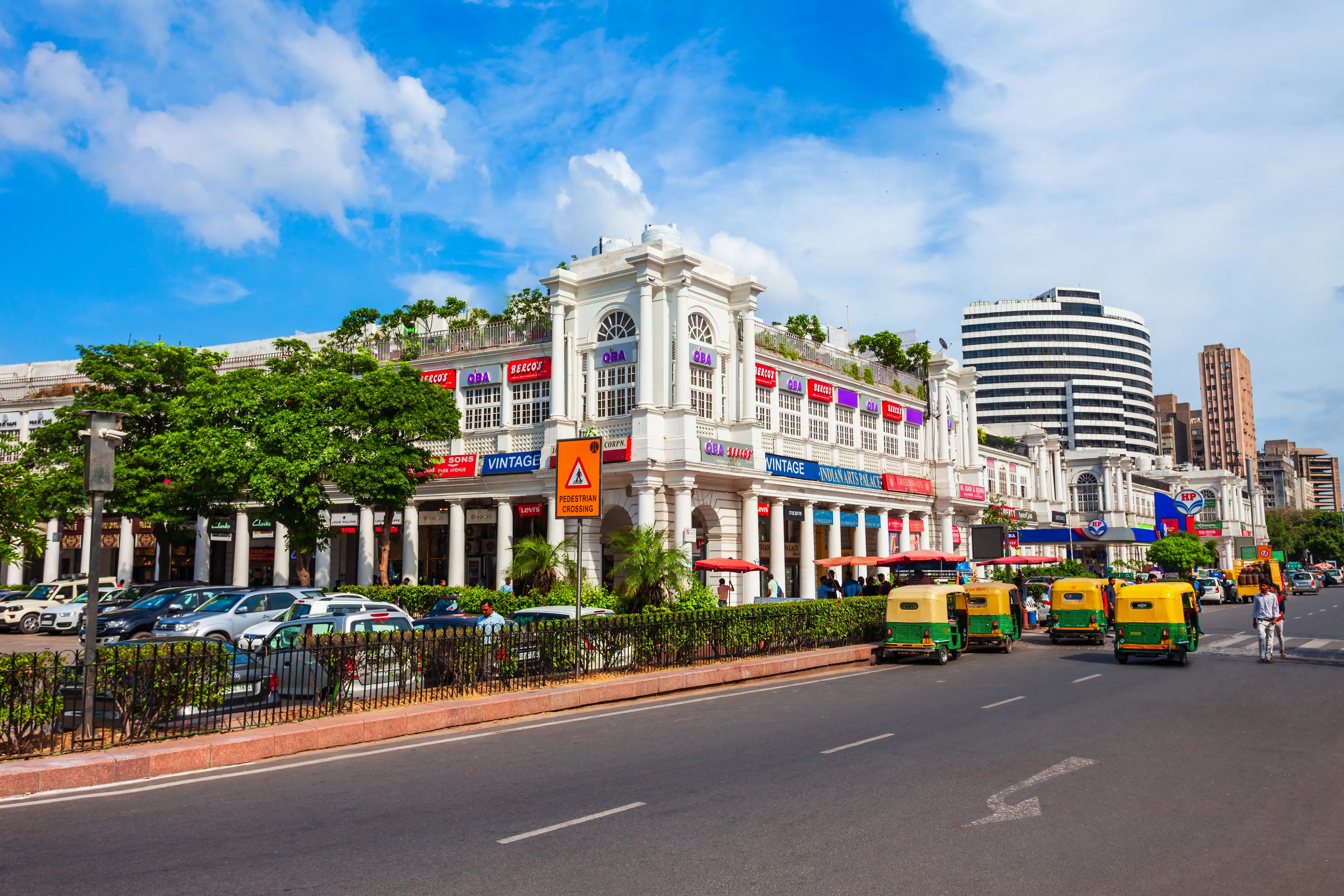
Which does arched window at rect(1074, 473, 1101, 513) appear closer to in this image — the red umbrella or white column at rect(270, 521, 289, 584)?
the red umbrella

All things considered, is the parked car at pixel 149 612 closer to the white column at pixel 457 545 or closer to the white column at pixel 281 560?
the white column at pixel 457 545

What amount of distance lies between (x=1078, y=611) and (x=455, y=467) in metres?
25.0

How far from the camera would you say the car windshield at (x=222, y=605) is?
75.9 ft

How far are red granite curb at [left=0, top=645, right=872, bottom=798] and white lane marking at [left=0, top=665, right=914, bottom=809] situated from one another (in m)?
0.13

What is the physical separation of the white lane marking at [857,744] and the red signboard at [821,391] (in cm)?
3216

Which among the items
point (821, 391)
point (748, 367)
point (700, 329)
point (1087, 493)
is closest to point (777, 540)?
point (748, 367)

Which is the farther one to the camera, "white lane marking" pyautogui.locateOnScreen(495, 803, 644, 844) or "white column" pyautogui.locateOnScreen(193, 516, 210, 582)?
"white column" pyautogui.locateOnScreen(193, 516, 210, 582)

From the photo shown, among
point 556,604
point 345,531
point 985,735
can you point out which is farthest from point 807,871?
point 345,531

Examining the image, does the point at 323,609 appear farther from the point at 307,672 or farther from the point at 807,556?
the point at 807,556

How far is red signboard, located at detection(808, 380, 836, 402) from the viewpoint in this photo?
4362 cm

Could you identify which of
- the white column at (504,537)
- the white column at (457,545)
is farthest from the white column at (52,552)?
the white column at (504,537)

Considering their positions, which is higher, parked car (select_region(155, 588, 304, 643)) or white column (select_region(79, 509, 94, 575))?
white column (select_region(79, 509, 94, 575))

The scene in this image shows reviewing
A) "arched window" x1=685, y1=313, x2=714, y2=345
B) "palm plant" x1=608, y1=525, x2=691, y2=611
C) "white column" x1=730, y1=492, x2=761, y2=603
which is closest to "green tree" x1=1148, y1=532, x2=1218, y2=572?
"white column" x1=730, y1=492, x2=761, y2=603

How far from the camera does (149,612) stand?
25312mm
